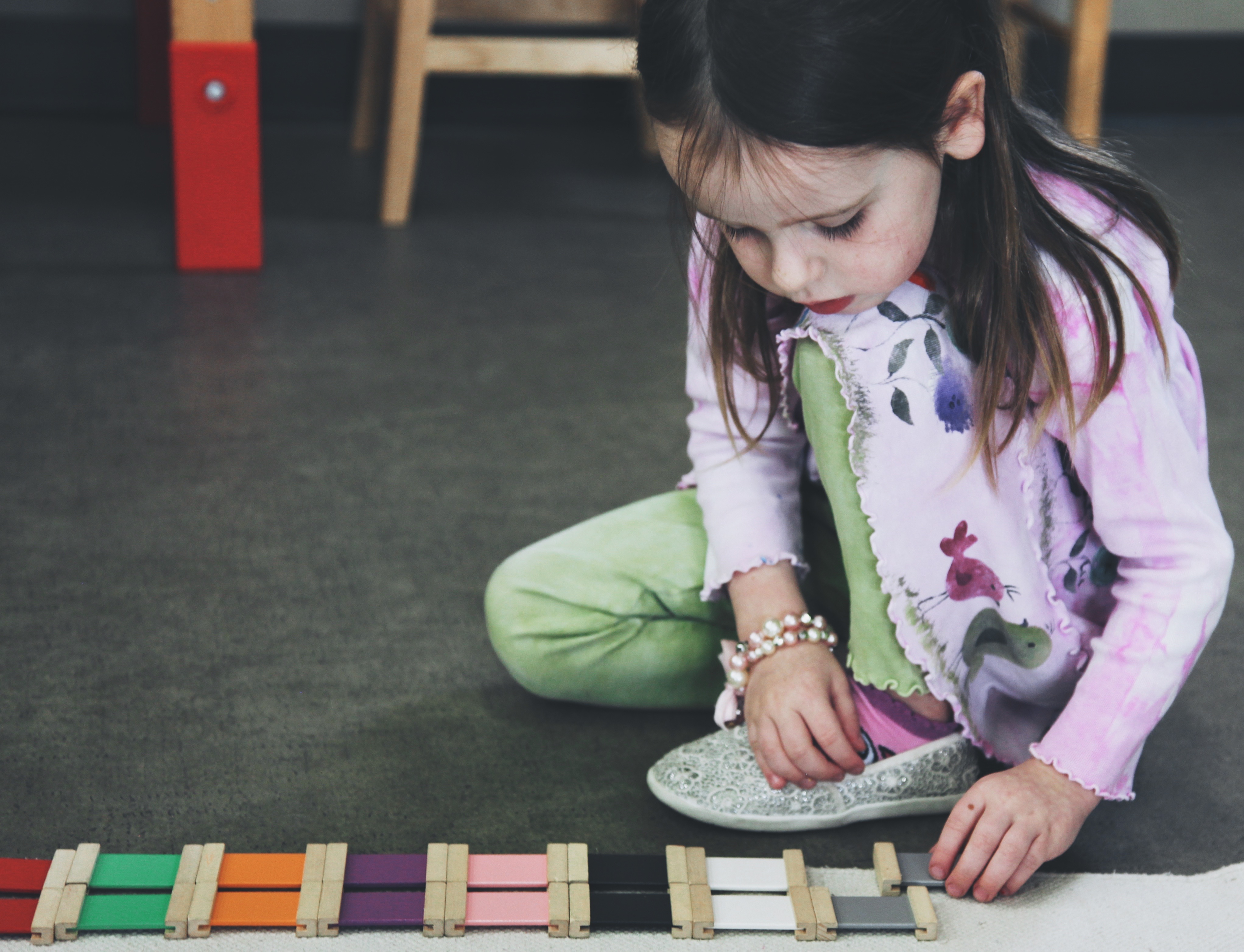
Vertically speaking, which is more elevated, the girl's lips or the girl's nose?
the girl's nose

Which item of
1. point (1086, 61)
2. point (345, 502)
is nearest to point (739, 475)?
point (345, 502)

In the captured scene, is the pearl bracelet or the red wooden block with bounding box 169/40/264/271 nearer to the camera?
Answer: the pearl bracelet

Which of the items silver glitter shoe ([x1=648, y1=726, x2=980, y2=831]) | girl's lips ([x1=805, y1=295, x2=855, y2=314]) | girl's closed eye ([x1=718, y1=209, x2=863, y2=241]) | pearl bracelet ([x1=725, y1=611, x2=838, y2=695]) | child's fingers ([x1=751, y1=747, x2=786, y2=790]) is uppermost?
girl's closed eye ([x1=718, y1=209, x2=863, y2=241])

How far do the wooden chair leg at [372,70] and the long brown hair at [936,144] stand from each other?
1594 millimetres

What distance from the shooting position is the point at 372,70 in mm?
2291

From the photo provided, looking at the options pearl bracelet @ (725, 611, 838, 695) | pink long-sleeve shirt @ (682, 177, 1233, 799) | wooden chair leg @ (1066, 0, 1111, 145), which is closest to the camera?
pink long-sleeve shirt @ (682, 177, 1233, 799)

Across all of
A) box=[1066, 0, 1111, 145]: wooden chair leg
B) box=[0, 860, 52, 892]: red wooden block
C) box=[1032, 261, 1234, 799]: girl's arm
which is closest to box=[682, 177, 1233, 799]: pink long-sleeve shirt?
box=[1032, 261, 1234, 799]: girl's arm

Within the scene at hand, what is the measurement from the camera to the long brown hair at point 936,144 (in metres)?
0.60

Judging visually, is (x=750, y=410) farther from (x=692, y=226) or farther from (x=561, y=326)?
(x=561, y=326)

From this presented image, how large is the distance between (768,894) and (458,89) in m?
2.06

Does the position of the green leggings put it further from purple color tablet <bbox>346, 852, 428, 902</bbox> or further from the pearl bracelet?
purple color tablet <bbox>346, 852, 428, 902</bbox>

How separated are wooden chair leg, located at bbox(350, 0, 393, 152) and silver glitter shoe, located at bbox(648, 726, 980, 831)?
1.65 m

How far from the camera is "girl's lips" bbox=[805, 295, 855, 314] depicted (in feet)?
2.35

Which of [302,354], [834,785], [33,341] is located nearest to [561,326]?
[302,354]
